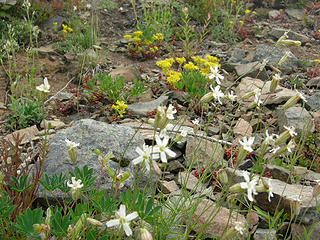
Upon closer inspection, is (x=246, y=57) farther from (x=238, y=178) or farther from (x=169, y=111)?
(x=169, y=111)

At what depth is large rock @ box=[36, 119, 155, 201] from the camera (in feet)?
8.76

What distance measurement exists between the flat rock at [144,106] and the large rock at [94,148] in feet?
3.32

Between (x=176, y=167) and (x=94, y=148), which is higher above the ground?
(x=94, y=148)

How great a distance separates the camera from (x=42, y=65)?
5.62m

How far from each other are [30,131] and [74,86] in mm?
1635

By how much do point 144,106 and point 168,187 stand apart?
5.38 feet

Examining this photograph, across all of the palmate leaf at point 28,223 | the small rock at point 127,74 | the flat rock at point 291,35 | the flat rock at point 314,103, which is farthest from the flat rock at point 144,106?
the flat rock at point 291,35

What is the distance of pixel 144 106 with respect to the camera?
4.30 m

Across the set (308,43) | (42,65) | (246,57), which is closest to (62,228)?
(42,65)

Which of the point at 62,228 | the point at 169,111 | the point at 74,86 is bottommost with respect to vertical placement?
the point at 74,86

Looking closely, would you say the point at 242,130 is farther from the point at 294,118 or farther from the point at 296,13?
the point at 296,13

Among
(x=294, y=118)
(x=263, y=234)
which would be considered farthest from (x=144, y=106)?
(x=263, y=234)

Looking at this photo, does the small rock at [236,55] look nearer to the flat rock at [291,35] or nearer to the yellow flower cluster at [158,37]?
the yellow flower cluster at [158,37]

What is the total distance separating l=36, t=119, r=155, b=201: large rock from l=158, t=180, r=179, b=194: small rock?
13 cm
